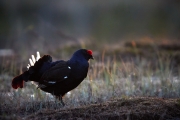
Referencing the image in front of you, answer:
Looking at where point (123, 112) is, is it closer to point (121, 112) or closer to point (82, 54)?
point (121, 112)

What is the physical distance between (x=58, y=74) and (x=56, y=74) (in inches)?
1.5

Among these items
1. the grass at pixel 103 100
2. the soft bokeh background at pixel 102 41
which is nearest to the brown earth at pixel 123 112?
the grass at pixel 103 100

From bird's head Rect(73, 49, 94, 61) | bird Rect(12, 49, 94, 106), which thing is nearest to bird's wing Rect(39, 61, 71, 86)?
bird Rect(12, 49, 94, 106)

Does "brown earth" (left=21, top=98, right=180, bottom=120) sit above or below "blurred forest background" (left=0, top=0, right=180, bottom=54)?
below

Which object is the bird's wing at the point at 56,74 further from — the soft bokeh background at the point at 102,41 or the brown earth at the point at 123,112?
the brown earth at the point at 123,112

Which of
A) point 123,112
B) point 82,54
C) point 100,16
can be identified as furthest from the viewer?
point 100,16

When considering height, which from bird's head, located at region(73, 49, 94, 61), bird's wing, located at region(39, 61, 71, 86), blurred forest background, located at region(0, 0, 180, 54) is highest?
blurred forest background, located at region(0, 0, 180, 54)

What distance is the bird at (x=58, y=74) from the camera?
6.98 metres

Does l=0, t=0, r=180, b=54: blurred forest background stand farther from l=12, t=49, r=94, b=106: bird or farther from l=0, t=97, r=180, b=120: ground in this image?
l=0, t=97, r=180, b=120: ground

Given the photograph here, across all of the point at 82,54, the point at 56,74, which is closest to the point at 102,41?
the point at 82,54

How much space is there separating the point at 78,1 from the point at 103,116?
17.2 meters

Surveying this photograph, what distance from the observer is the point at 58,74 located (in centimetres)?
702

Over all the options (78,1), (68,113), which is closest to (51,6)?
(78,1)

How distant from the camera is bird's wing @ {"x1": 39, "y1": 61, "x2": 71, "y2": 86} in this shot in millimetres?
6988
